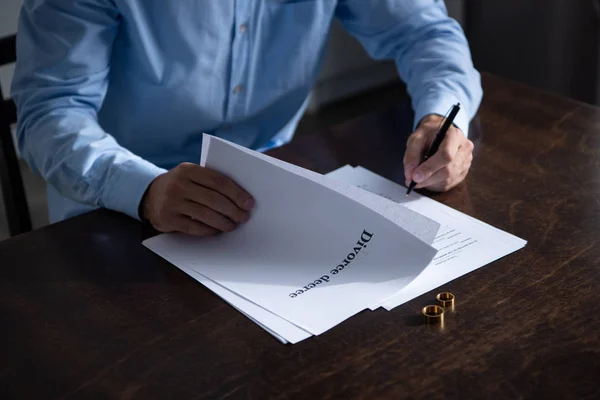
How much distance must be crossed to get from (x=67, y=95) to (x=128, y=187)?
0.76 ft

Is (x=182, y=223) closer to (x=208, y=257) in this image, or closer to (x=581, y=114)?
(x=208, y=257)

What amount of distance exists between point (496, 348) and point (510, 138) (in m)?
0.53

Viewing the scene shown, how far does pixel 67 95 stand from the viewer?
1215 millimetres

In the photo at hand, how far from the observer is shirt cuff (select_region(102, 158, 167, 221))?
1067 millimetres

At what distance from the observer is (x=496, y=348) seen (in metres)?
0.80

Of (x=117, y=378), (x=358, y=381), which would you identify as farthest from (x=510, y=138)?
(x=117, y=378)

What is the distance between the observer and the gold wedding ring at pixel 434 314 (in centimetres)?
85

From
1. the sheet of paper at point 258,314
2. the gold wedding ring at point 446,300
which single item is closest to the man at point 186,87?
the sheet of paper at point 258,314

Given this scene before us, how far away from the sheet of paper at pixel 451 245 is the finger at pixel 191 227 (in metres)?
0.24

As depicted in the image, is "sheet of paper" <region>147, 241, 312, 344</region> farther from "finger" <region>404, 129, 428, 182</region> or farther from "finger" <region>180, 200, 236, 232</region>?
"finger" <region>404, 129, 428, 182</region>

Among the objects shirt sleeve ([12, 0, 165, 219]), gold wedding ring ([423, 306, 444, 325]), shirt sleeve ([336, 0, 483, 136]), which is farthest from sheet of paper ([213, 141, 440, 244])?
shirt sleeve ([336, 0, 483, 136])

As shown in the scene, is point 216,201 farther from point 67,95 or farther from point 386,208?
point 67,95

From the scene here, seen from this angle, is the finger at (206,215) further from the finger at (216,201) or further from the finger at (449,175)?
the finger at (449,175)

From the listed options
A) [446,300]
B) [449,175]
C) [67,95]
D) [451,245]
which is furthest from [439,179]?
[67,95]
